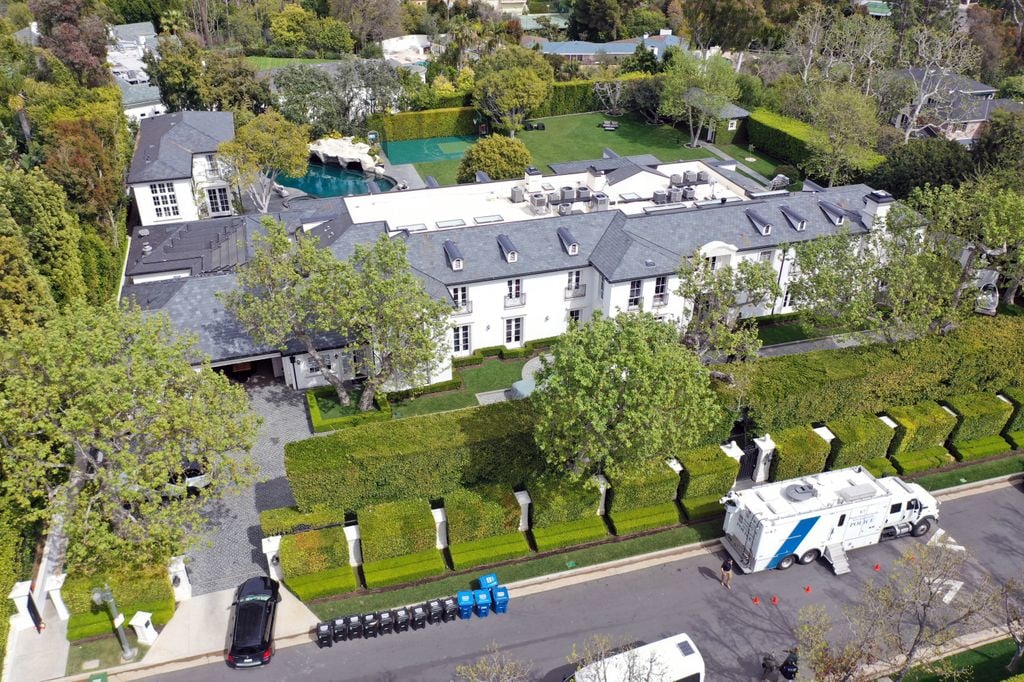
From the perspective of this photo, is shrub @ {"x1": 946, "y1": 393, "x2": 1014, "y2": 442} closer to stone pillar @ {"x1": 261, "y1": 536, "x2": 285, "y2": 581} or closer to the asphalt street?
the asphalt street

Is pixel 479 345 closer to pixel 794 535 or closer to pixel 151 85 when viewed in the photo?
pixel 794 535

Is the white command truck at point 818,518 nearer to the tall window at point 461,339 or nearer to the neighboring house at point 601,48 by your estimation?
the tall window at point 461,339

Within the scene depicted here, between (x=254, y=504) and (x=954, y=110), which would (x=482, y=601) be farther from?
(x=954, y=110)

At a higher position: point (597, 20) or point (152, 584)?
point (597, 20)

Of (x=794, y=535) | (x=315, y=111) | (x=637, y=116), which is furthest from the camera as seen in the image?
(x=637, y=116)

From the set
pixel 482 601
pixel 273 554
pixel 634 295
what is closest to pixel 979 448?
pixel 634 295

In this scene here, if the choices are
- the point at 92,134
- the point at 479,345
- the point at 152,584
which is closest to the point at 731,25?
the point at 479,345

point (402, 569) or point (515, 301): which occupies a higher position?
point (515, 301)
